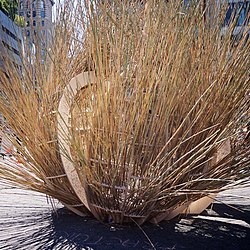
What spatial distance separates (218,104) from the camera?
198 centimetres

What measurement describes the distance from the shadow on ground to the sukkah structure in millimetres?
117

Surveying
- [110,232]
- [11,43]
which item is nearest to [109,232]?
[110,232]

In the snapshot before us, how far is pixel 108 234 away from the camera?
6.87 ft

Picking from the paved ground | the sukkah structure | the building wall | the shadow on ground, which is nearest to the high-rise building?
the building wall

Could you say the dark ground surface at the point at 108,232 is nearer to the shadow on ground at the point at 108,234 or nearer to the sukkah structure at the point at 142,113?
the shadow on ground at the point at 108,234

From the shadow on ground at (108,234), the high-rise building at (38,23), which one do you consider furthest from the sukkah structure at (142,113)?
the high-rise building at (38,23)

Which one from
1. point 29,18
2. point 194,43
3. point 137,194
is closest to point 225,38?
point 194,43

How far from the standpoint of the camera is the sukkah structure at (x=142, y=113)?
182 cm

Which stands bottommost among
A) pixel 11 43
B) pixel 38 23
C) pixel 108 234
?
pixel 108 234

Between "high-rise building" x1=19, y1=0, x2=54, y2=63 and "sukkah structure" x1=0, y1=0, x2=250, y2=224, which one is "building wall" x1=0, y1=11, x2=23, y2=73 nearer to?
"high-rise building" x1=19, y1=0, x2=54, y2=63

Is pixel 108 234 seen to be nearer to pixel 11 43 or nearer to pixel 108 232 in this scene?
pixel 108 232

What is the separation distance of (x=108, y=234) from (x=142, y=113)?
736mm

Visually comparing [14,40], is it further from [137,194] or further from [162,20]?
[137,194]

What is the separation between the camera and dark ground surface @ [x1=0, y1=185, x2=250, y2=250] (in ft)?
6.46
